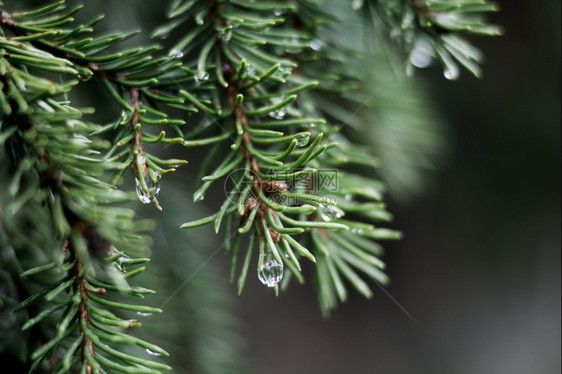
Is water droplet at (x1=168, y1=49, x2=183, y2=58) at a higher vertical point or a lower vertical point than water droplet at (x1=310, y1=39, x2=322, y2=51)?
higher

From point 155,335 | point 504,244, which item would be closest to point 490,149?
point 504,244

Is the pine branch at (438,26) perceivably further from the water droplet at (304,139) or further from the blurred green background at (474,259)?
the blurred green background at (474,259)

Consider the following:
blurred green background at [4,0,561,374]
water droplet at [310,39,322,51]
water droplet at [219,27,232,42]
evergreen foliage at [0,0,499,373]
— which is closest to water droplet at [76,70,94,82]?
evergreen foliage at [0,0,499,373]

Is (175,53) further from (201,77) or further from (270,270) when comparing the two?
(270,270)

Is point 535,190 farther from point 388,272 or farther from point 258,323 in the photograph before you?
point 258,323

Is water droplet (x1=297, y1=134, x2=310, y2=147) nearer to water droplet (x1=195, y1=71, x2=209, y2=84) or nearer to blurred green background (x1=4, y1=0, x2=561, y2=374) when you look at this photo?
water droplet (x1=195, y1=71, x2=209, y2=84)

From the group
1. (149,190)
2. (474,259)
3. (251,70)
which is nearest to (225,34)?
(251,70)
